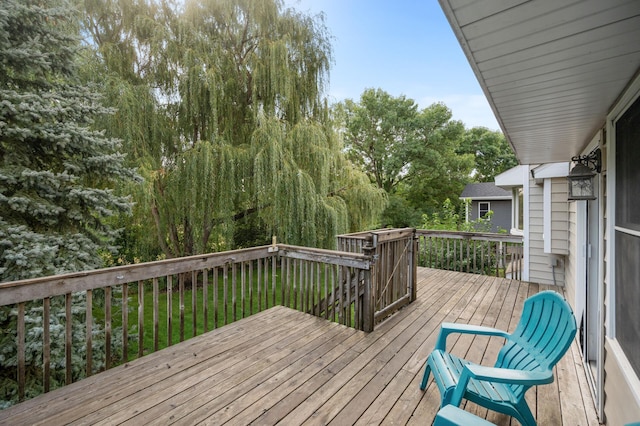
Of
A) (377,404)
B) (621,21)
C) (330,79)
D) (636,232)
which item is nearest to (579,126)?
(636,232)

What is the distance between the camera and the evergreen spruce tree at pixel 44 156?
2.91 metres

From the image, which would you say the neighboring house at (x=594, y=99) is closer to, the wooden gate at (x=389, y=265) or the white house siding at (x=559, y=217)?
the wooden gate at (x=389, y=265)

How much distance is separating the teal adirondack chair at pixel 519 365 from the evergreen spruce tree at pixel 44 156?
11.6 ft

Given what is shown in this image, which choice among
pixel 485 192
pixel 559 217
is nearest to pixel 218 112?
pixel 559 217

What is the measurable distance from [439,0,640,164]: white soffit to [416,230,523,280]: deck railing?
3642 millimetres

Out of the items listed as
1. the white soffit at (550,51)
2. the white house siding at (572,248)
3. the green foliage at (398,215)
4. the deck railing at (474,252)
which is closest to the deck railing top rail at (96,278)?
the white soffit at (550,51)

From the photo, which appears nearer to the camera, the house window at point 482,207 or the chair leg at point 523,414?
the chair leg at point 523,414

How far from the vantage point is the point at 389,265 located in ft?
12.6

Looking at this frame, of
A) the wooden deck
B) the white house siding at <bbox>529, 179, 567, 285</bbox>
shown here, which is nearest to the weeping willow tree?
the wooden deck

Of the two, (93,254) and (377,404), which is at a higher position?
(93,254)

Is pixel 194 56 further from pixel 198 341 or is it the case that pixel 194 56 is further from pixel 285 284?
pixel 198 341

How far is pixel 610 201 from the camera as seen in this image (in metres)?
1.78

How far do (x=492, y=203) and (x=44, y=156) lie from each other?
16.8m

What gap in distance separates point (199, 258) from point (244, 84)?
4.17 meters
